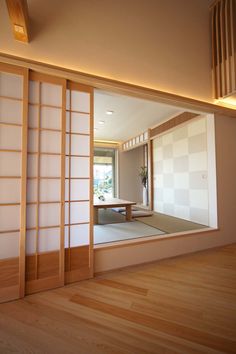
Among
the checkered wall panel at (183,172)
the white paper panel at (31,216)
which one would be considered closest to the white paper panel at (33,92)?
the white paper panel at (31,216)

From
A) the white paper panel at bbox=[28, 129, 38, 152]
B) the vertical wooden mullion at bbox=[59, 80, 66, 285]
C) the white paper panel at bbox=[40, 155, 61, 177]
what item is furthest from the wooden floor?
the white paper panel at bbox=[28, 129, 38, 152]

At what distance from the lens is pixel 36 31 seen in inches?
74.4

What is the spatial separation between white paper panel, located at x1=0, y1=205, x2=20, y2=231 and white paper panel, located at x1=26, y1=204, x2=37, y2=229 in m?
0.08

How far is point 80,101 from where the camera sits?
2.10m

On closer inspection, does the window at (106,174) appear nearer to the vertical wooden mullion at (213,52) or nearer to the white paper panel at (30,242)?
the vertical wooden mullion at (213,52)

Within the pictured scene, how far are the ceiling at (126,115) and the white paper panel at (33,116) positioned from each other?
5.48 feet

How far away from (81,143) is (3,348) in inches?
70.6

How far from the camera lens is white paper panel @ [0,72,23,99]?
1734mm

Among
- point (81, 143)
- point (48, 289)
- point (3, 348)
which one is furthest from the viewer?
point (81, 143)

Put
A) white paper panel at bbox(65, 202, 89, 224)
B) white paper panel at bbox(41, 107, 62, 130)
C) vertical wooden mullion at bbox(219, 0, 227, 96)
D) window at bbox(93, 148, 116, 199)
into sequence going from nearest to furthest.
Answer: white paper panel at bbox(41, 107, 62, 130) → white paper panel at bbox(65, 202, 89, 224) → vertical wooden mullion at bbox(219, 0, 227, 96) → window at bbox(93, 148, 116, 199)

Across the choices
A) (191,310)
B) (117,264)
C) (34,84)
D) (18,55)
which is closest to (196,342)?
(191,310)

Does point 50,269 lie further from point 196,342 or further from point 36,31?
point 36,31

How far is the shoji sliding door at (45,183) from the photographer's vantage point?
5.94 feet

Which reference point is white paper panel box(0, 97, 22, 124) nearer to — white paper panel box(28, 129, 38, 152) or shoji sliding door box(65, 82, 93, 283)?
white paper panel box(28, 129, 38, 152)
